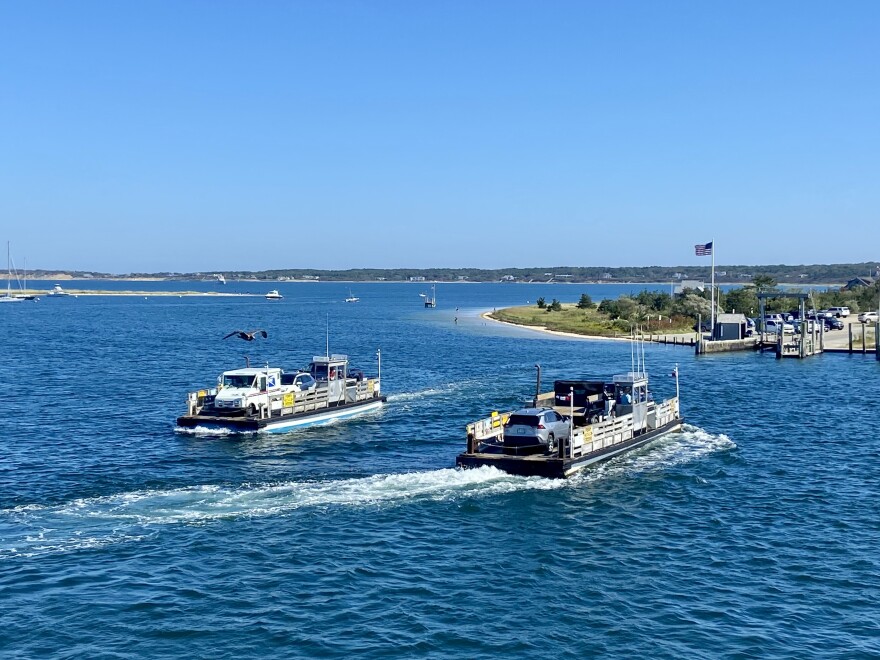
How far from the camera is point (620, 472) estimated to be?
3759 centimetres

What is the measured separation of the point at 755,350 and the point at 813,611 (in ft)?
261

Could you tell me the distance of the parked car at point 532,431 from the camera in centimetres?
3622

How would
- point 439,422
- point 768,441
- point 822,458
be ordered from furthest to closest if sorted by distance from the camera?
point 439,422, point 768,441, point 822,458

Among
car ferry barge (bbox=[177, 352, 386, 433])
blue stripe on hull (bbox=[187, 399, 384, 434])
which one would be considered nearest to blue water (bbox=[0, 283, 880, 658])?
blue stripe on hull (bbox=[187, 399, 384, 434])

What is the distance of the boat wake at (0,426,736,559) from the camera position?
27609mm

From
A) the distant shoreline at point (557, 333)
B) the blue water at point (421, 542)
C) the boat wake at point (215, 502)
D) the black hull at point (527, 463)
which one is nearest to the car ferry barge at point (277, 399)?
the blue water at point (421, 542)

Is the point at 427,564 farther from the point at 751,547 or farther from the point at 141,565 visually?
the point at 751,547

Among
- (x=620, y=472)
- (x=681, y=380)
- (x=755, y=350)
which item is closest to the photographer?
(x=620, y=472)

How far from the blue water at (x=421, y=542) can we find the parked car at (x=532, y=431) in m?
2.22

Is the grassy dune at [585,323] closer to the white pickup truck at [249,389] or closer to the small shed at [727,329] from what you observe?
the small shed at [727,329]

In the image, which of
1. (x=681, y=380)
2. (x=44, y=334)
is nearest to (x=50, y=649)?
(x=681, y=380)

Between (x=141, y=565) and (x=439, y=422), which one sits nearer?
(x=141, y=565)

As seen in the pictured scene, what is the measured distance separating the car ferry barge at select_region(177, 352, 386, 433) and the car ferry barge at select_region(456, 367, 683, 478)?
40.2ft

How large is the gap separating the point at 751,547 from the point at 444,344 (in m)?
79.8
